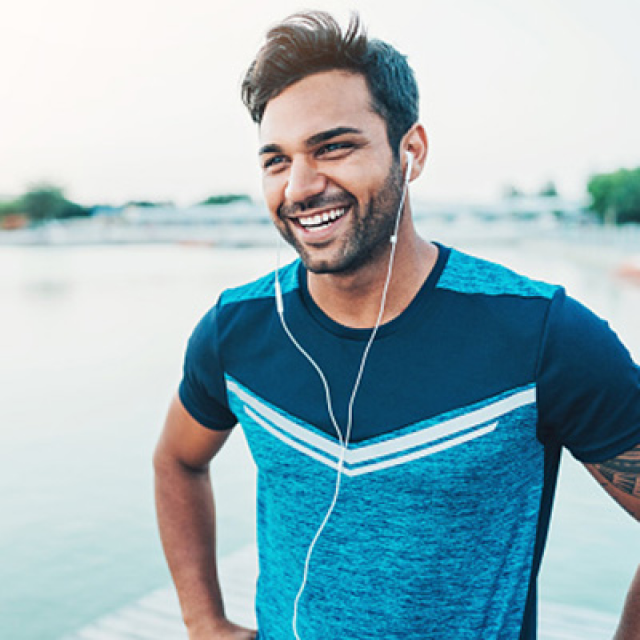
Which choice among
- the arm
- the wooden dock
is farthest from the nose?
the wooden dock

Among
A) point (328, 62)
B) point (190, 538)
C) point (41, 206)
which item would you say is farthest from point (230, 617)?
point (41, 206)

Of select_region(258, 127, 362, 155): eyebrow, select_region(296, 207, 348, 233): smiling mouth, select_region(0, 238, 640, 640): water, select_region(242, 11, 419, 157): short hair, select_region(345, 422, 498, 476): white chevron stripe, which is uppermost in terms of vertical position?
select_region(242, 11, 419, 157): short hair

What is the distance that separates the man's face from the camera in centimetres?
161

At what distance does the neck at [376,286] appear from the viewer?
166 centimetres

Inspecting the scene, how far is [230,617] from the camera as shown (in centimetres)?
391

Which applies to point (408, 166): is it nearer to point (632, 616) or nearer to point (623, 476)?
point (623, 476)

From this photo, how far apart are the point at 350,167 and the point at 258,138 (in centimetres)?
24

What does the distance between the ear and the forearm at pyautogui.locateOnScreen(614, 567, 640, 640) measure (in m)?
0.96

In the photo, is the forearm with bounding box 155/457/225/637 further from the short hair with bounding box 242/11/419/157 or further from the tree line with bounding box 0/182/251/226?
the tree line with bounding box 0/182/251/226

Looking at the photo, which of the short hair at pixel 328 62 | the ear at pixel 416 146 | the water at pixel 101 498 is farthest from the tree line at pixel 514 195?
the short hair at pixel 328 62

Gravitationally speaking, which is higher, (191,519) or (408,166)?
(408,166)

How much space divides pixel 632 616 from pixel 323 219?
103cm

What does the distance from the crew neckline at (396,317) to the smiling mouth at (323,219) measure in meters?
0.18

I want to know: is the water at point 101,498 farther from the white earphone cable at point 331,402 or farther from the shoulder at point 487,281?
the shoulder at point 487,281
